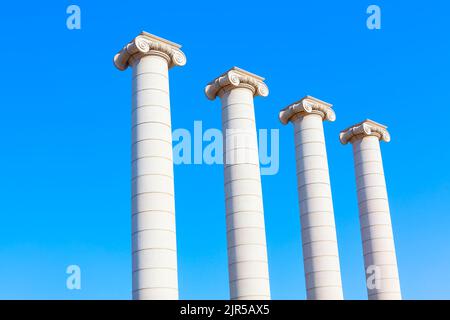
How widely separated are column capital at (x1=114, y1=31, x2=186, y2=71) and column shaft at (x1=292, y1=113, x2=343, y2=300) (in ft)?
70.5

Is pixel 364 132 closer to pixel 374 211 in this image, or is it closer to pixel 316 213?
pixel 374 211

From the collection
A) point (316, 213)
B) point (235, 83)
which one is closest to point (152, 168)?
point (235, 83)

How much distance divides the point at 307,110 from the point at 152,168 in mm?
27734

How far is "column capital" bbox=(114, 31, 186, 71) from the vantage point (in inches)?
2357

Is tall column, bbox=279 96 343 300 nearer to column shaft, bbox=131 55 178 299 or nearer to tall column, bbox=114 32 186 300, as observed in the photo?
tall column, bbox=114 32 186 300

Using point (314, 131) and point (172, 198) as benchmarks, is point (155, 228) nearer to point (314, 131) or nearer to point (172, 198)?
point (172, 198)

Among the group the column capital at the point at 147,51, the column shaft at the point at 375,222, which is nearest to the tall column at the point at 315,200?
the column shaft at the point at 375,222

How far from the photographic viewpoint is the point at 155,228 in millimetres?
54062

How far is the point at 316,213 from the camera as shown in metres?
74.2

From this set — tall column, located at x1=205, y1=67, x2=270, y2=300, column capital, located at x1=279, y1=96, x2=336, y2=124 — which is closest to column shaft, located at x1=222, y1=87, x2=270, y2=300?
tall column, located at x1=205, y1=67, x2=270, y2=300

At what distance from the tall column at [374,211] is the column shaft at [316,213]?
366 inches

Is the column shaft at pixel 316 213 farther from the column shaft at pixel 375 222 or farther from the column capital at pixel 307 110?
the column shaft at pixel 375 222

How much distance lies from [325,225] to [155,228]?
85.9 ft

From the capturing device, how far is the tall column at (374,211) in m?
79.7
